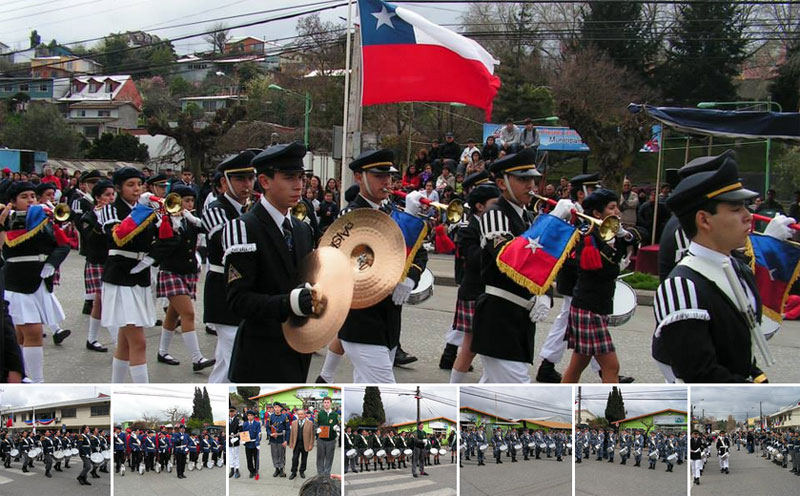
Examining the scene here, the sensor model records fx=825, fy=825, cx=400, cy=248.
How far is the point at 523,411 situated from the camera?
3281mm

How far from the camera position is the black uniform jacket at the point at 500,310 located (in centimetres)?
537

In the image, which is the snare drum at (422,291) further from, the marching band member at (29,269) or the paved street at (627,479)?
the marching band member at (29,269)

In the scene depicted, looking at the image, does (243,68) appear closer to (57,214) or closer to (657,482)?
(57,214)

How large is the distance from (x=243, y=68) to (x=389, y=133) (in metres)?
40.0

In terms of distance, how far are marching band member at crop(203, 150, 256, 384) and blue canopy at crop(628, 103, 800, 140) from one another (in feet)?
30.5

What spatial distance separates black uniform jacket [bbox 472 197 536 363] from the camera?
211 inches

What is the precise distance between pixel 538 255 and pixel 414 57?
6172mm

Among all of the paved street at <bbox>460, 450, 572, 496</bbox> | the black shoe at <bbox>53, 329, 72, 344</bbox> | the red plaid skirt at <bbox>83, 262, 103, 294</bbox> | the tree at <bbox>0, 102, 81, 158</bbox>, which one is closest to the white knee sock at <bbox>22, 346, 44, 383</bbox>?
the red plaid skirt at <bbox>83, 262, 103, 294</bbox>

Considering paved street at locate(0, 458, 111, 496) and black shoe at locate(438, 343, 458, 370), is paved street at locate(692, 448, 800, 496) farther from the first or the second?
black shoe at locate(438, 343, 458, 370)

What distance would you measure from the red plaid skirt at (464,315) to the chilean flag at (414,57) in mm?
3588

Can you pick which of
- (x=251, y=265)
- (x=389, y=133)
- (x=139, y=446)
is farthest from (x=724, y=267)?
(x=389, y=133)

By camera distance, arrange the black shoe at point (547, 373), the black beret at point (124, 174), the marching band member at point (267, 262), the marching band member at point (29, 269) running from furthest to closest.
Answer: the black shoe at point (547, 373), the marching band member at point (29, 269), the black beret at point (124, 174), the marching band member at point (267, 262)

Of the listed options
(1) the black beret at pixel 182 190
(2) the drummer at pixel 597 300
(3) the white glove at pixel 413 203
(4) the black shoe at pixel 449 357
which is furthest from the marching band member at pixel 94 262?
(2) the drummer at pixel 597 300

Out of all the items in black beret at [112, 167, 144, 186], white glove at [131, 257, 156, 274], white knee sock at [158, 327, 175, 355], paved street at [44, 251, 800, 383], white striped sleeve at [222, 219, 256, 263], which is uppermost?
black beret at [112, 167, 144, 186]
